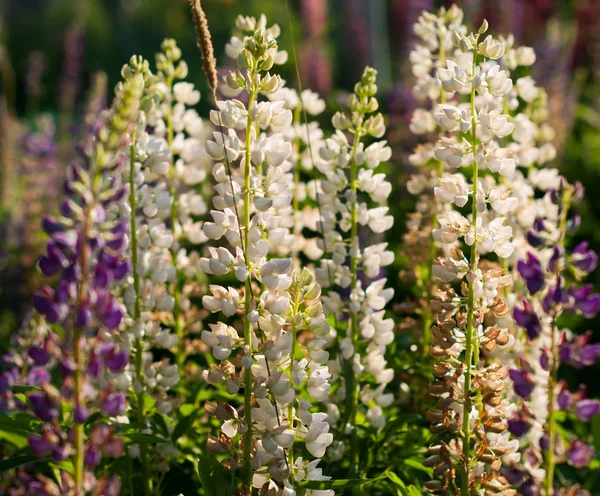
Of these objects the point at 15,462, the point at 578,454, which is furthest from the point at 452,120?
the point at 15,462

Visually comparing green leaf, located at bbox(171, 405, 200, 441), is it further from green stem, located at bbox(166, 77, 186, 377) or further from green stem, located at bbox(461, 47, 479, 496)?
green stem, located at bbox(461, 47, 479, 496)

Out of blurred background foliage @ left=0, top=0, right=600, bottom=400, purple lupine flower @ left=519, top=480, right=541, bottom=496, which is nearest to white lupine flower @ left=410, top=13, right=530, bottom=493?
purple lupine flower @ left=519, top=480, right=541, bottom=496

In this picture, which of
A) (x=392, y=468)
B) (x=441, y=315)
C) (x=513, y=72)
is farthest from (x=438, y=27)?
(x=392, y=468)

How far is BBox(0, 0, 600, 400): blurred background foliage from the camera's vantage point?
3777mm

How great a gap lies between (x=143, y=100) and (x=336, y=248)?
54 centimetres

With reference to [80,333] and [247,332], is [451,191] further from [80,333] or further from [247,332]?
[80,333]

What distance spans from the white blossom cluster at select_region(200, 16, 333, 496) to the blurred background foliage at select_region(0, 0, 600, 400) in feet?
0.91

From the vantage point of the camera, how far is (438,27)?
7.04 ft

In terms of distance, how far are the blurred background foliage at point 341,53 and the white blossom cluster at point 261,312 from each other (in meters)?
0.28

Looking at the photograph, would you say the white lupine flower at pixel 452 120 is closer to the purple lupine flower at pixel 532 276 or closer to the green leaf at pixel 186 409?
the purple lupine flower at pixel 532 276

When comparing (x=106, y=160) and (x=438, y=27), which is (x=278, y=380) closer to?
(x=106, y=160)

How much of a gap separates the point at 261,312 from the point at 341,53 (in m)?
10.7

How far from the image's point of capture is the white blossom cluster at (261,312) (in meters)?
1.41

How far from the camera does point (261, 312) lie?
57.4 inches
